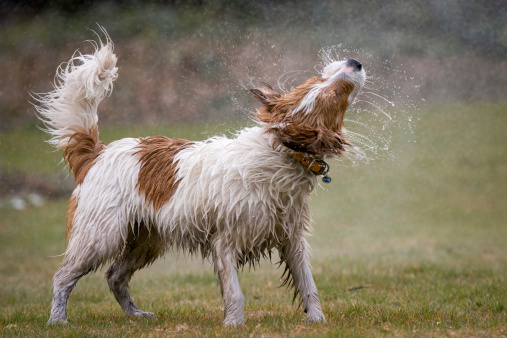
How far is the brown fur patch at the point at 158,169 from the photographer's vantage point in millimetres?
4629

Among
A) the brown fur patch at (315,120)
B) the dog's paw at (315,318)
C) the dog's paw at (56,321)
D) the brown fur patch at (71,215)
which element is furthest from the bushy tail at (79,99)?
the dog's paw at (315,318)

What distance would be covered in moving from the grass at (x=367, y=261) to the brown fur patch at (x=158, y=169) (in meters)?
0.92

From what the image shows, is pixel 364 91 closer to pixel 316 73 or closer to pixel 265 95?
pixel 265 95

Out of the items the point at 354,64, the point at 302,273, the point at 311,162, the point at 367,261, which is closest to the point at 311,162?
the point at 311,162

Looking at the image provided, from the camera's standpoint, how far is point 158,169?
471cm

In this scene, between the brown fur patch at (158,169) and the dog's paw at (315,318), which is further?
the brown fur patch at (158,169)

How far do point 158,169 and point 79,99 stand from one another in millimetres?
931

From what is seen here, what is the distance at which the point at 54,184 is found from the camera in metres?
13.2

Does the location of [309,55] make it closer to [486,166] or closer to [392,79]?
[392,79]

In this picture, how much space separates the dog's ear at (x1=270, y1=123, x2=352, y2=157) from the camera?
4.04m

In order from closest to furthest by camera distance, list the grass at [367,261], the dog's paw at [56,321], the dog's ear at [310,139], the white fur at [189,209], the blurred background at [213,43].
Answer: the dog's ear at [310,139] → the white fur at [189,209] → the grass at [367,261] → the dog's paw at [56,321] → the blurred background at [213,43]

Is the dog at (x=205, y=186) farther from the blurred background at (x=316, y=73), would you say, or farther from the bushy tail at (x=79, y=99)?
the blurred background at (x=316, y=73)

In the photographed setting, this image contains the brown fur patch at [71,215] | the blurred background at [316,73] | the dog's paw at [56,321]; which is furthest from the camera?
the blurred background at [316,73]

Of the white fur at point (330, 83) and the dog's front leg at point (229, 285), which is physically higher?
the white fur at point (330, 83)
